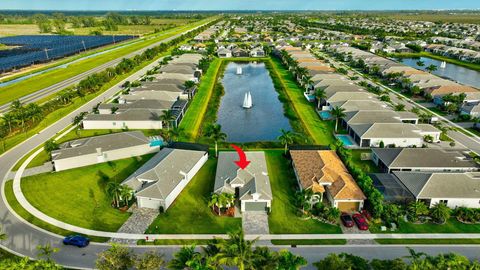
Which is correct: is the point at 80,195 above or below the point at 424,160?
below

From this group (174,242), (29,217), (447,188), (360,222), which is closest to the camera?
(174,242)

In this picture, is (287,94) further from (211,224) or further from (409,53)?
(409,53)

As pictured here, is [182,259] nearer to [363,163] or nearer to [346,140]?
[363,163]

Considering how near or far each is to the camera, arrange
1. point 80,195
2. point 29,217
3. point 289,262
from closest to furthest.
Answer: point 289,262 < point 29,217 < point 80,195

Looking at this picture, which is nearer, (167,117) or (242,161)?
(242,161)

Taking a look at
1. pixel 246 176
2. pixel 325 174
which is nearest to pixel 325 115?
pixel 325 174

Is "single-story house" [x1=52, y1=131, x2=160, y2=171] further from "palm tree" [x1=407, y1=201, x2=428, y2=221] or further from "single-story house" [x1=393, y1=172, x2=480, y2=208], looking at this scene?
"single-story house" [x1=393, y1=172, x2=480, y2=208]

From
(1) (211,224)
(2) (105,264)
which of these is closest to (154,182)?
(1) (211,224)
